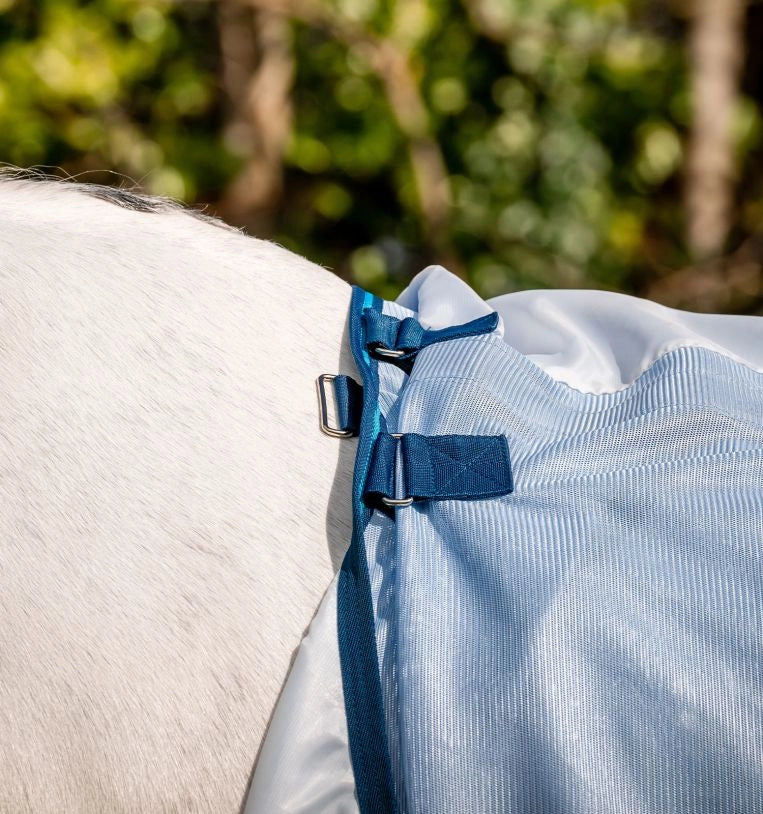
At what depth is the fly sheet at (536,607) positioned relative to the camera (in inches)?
20.6

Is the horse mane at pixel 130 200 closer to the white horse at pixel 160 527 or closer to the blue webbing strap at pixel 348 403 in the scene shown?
the white horse at pixel 160 527

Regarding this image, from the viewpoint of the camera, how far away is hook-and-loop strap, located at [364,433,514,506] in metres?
0.60

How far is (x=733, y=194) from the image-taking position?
9.37 ft

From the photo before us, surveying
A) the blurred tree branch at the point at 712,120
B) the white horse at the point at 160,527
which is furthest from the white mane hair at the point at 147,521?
the blurred tree branch at the point at 712,120

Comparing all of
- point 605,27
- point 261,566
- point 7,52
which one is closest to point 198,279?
point 261,566

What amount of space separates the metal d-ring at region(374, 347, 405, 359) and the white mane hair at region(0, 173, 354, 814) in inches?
1.6

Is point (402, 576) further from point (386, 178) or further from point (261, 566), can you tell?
point (386, 178)

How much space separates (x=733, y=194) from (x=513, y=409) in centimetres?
253

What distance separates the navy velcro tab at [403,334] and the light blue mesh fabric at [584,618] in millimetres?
67

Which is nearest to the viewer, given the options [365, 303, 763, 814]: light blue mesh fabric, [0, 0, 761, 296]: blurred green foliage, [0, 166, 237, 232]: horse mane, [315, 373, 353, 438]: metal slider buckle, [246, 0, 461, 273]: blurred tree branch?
[365, 303, 763, 814]: light blue mesh fabric

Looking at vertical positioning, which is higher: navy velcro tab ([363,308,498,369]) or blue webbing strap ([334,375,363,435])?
navy velcro tab ([363,308,498,369])

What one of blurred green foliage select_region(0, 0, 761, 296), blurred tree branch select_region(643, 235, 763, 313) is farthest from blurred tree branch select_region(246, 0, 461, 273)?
blurred tree branch select_region(643, 235, 763, 313)

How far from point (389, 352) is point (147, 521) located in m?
0.23

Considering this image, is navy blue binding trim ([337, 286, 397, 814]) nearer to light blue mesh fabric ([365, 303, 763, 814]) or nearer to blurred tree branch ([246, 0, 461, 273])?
light blue mesh fabric ([365, 303, 763, 814])
